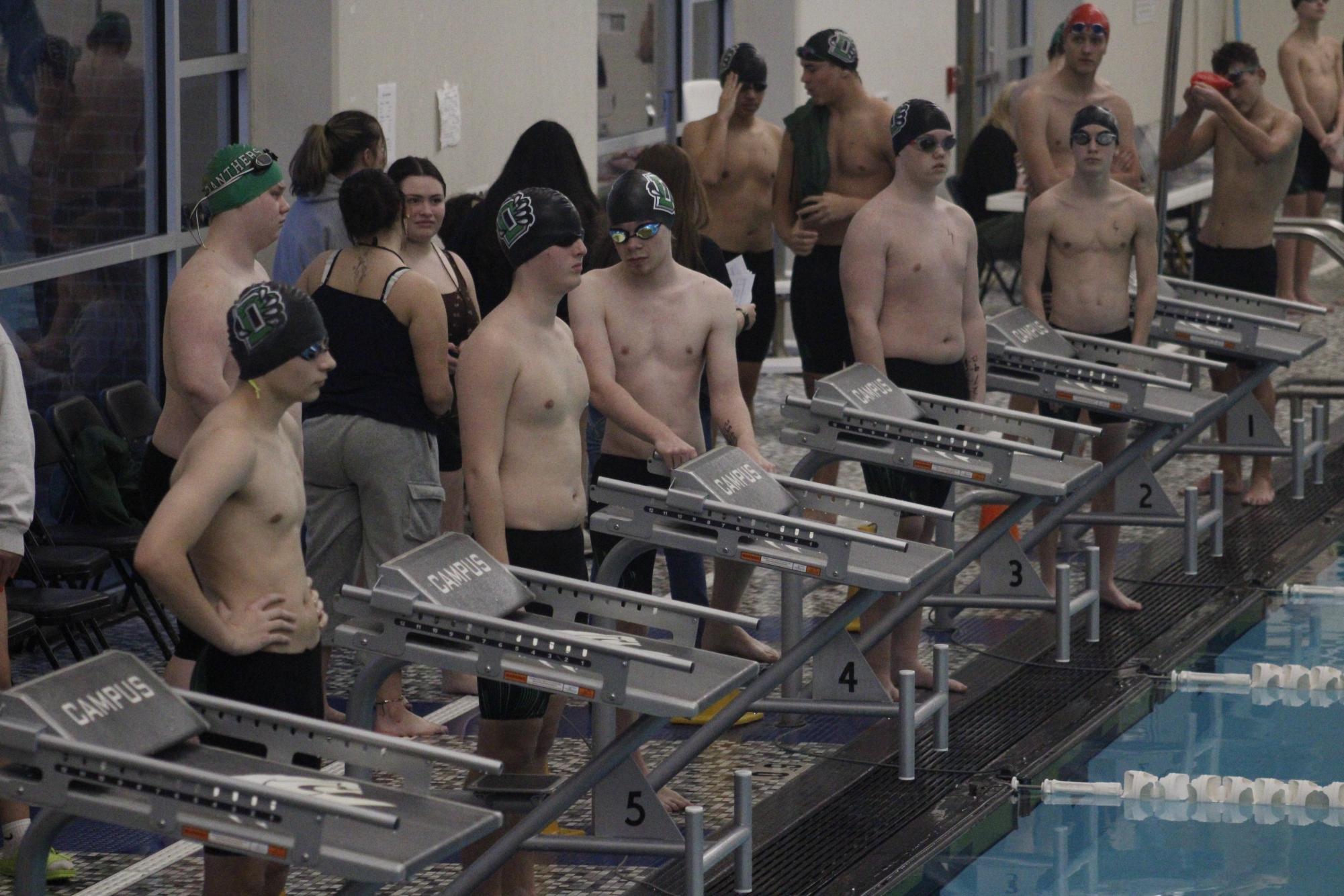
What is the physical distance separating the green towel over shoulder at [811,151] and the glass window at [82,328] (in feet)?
7.50

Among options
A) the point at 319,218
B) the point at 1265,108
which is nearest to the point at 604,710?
the point at 319,218

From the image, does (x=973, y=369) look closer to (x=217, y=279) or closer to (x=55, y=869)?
(x=217, y=279)

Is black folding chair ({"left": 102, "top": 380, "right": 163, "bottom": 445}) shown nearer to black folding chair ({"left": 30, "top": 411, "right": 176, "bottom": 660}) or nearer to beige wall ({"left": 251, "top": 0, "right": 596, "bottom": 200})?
black folding chair ({"left": 30, "top": 411, "right": 176, "bottom": 660})

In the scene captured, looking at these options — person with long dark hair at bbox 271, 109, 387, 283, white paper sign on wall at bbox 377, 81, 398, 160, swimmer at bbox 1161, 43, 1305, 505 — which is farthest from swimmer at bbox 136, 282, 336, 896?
swimmer at bbox 1161, 43, 1305, 505

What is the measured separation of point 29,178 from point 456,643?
3371 mm

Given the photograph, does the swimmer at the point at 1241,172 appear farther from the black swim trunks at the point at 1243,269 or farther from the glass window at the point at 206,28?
the glass window at the point at 206,28

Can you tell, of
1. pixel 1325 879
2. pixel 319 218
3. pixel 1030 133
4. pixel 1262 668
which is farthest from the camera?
pixel 1030 133

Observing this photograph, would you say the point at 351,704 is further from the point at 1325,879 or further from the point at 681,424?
the point at 1325,879

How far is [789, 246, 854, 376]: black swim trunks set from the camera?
7.08 meters

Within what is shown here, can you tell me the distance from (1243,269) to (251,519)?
5727 mm

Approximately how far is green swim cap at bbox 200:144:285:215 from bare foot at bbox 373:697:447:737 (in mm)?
1599

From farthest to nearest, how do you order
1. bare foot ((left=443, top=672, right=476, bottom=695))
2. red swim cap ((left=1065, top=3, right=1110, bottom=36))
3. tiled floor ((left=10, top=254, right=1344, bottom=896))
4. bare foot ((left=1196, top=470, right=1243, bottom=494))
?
bare foot ((left=1196, top=470, right=1243, bottom=494)), red swim cap ((left=1065, top=3, right=1110, bottom=36)), bare foot ((left=443, top=672, right=476, bottom=695)), tiled floor ((left=10, top=254, right=1344, bottom=896))

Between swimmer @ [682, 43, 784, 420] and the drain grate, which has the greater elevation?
swimmer @ [682, 43, 784, 420]

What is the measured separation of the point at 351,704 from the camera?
13.2 feet
